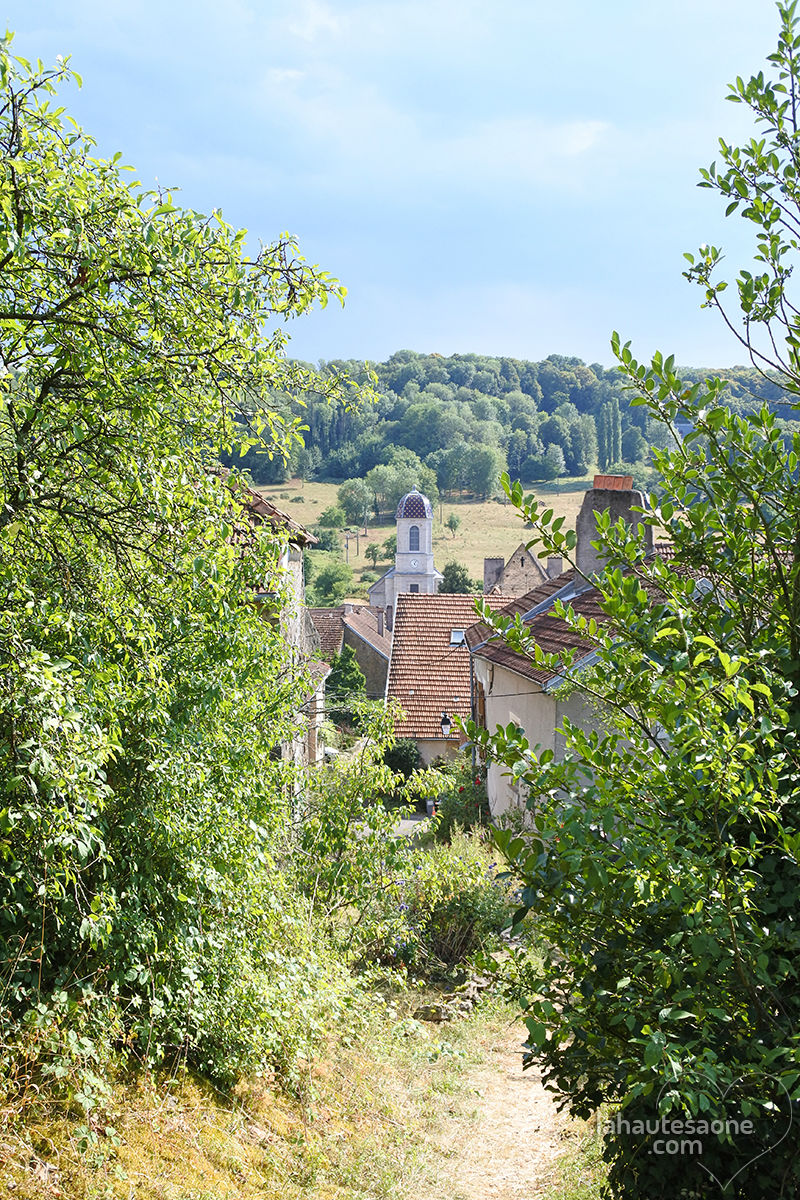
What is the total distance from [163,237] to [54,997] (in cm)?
372

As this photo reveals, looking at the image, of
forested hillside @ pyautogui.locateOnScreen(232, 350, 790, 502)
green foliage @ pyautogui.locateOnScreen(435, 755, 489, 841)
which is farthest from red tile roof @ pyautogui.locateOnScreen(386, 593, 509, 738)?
forested hillside @ pyautogui.locateOnScreen(232, 350, 790, 502)

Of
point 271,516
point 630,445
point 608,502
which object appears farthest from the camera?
point 630,445

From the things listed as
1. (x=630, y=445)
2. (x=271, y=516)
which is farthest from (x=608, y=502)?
(x=630, y=445)

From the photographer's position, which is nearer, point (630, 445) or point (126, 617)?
point (126, 617)

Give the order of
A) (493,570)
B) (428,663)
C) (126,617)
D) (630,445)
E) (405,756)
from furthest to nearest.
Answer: (630,445)
(493,570)
(428,663)
(405,756)
(126,617)

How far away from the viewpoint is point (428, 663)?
2506 centimetres

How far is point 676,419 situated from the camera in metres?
3.30

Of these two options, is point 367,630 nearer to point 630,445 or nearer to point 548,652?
point 548,652

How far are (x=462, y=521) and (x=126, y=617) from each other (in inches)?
4186

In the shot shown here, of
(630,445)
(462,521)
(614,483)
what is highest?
(630,445)

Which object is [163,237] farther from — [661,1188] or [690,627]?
[661,1188]

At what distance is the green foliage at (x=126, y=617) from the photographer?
137 inches

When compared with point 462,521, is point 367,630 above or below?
below

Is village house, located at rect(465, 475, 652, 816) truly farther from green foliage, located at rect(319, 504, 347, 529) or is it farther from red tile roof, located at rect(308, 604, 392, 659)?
green foliage, located at rect(319, 504, 347, 529)
